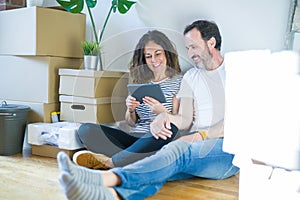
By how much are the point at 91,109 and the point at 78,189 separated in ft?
3.24

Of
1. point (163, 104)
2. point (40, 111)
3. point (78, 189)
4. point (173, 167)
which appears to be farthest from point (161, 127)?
point (40, 111)

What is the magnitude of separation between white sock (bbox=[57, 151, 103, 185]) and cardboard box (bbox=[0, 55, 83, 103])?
1083mm

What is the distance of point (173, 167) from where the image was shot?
1279 mm

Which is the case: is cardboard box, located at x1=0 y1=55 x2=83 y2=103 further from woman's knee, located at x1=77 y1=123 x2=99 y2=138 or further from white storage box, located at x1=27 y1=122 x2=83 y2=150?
woman's knee, located at x1=77 y1=123 x2=99 y2=138

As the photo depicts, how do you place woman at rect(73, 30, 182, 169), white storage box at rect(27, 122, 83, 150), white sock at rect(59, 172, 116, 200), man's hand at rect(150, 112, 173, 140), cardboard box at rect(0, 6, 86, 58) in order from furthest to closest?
cardboard box at rect(0, 6, 86, 58), white storage box at rect(27, 122, 83, 150), woman at rect(73, 30, 182, 169), man's hand at rect(150, 112, 173, 140), white sock at rect(59, 172, 116, 200)

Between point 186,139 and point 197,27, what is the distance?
2.01ft

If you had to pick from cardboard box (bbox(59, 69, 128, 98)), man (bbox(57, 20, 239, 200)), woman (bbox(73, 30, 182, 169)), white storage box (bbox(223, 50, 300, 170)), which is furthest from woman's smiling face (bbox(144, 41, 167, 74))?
white storage box (bbox(223, 50, 300, 170))

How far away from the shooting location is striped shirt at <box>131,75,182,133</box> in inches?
65.3

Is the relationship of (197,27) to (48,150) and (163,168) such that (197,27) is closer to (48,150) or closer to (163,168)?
(163,168)

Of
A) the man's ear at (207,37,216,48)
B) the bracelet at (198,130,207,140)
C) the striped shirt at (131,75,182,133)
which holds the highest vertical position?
the man's ear at (207,37,216,48)

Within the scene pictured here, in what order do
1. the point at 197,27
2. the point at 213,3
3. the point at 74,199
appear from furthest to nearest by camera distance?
the point at 213,3
the point at 197,27
the point at 74,199

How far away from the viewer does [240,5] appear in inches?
71.7

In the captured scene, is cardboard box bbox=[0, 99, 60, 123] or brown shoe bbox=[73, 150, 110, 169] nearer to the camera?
brown shoe bbox=[73, 150, 110, 169]

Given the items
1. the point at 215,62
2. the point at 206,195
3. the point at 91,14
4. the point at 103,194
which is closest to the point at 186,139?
the point at 206,195
